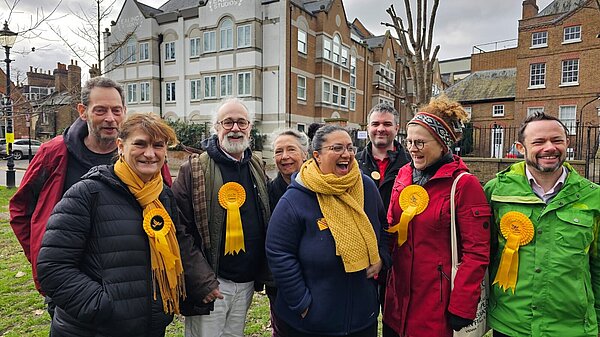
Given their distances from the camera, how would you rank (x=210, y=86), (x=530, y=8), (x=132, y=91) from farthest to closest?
(x=530, y=8)
(x=132, y=91)
(x=210, y=86)

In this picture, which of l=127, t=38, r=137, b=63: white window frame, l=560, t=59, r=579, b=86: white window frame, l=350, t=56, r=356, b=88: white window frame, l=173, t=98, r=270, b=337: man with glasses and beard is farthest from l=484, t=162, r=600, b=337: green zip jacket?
l=127, t=38, r=137, b=63: white window frame

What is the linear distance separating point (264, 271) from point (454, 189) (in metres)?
1.58

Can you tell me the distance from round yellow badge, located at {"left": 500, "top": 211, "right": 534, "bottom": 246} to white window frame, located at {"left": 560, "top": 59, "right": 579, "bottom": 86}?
2973cm

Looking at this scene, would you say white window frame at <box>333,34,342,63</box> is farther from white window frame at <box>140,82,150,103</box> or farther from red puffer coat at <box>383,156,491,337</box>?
red puffer coat at <box>383,156,491,337</box>

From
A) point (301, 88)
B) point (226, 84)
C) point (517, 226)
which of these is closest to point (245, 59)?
point (226, 84)

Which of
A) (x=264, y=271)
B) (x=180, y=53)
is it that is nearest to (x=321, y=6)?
(x=180, y=53)

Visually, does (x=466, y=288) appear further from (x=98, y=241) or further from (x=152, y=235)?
(x=98, y=241)

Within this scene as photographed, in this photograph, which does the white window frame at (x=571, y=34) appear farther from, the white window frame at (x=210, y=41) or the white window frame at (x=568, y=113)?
the white window frame at (x=210, y=41)

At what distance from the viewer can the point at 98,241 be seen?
7.04 feet

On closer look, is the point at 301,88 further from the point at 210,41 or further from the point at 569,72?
the point at 569,72

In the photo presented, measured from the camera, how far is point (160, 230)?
2.31 m

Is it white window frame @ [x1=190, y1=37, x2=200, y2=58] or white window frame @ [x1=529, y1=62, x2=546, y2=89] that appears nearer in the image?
white window frame @ [x1=190, y1=37, x2=200, y2=58]

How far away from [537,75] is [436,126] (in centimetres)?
3040

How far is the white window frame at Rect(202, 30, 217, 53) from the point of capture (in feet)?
84.3
